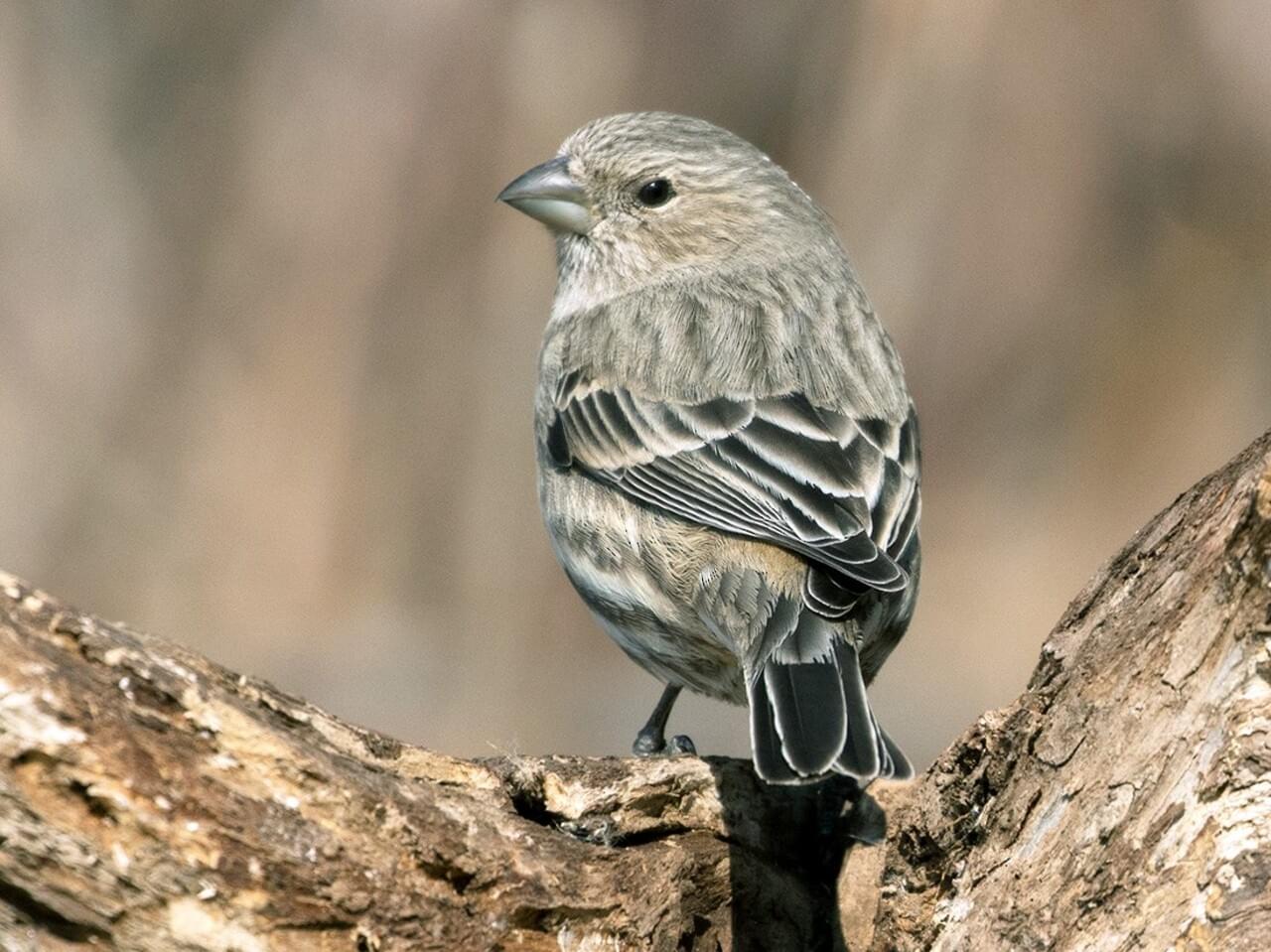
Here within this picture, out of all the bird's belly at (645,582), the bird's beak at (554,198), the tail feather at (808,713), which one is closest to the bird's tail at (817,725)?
the tail feather at (808,713)

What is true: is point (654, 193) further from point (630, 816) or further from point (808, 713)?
point (630, 816)

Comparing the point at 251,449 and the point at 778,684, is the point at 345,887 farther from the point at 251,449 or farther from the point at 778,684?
the point at 251,449

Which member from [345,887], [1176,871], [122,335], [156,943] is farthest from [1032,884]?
[122,335]

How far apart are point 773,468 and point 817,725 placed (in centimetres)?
100

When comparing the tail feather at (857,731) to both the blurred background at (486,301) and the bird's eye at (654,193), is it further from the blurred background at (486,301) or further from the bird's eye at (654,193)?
the blurred background at (486,301)

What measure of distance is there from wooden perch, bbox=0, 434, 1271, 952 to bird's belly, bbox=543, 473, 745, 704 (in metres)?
0.74

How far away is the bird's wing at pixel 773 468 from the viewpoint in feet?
14.5

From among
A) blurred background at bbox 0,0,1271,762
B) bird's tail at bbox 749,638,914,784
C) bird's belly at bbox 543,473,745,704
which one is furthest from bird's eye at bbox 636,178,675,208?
bird's tail at bbox 749,638,914,784

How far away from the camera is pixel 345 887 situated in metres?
3.16

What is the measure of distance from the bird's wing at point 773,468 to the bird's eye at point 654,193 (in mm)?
881

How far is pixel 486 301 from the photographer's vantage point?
820cm

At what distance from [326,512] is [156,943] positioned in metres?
5.47

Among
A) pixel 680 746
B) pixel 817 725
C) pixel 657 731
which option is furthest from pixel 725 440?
pixel 817 725

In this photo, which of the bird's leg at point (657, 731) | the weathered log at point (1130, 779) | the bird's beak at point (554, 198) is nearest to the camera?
the weathered log at point (1130, 779)
